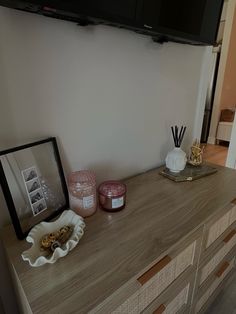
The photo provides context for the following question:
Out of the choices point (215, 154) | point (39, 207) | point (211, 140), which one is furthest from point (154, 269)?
point (211, 140)

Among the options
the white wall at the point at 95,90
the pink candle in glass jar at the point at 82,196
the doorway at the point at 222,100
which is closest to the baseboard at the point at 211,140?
the doorway at the point at 222,100

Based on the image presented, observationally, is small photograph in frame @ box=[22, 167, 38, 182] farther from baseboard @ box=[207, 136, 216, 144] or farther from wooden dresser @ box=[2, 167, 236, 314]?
baseboard @ box=[207, 136, 216, 144]

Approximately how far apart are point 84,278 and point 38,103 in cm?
62

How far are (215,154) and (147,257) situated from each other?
3440mm

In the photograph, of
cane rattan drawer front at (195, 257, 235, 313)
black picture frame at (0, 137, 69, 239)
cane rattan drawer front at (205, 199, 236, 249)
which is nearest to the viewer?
black picture frame at (0, 137, 69, 239)

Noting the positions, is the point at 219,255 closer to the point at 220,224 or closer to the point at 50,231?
the point at 220,224

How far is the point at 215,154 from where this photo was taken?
377cm

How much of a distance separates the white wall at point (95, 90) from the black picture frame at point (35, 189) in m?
0.06

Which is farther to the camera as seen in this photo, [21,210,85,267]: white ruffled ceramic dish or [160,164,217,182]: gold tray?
[160,164,217,182]: gold tray

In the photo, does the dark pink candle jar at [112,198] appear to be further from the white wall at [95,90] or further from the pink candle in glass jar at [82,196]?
the white wall at [95,90]

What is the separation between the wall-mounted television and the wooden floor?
2.44 meters

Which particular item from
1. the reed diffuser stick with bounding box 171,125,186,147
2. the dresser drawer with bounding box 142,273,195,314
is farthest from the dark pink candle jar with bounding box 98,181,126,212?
the reed diffuser stick with bounding box 171,125,186,147

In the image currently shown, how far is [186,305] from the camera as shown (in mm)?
1020

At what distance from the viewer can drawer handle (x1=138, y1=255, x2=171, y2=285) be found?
2.27 feet
